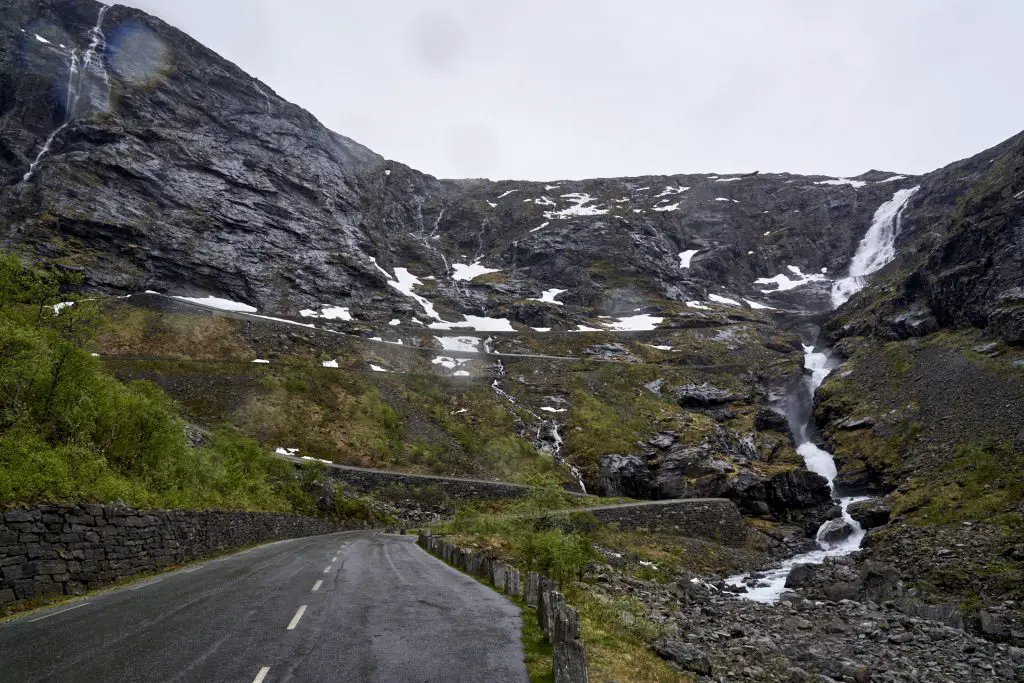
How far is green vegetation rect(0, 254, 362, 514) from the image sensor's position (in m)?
12.5

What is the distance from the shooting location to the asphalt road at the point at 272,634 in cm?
725

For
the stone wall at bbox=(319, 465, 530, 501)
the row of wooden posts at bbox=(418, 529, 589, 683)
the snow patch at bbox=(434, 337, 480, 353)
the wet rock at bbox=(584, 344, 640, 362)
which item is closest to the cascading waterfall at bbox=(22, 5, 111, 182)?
the snow patch at bbox=(434, 337, 480, 353)

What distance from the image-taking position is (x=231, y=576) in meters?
15.9

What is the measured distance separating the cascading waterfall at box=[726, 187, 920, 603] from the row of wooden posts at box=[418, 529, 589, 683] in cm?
1634

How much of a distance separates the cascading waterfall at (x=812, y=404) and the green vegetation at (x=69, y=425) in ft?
88.0

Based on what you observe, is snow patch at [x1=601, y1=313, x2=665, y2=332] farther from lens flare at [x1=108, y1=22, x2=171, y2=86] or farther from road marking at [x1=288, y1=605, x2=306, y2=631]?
lens flare at [x1=108, y1=22, x2=171, y2=86]

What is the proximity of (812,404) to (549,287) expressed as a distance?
220 feet

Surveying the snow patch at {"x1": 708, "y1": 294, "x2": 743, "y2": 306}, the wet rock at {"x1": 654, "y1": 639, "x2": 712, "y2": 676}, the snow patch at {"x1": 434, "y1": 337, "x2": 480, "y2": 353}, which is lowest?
the wet rock at {"x1": 654, "y1": 639, "x2": 712, "y2": 676}

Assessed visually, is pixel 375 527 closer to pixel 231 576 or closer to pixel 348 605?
pixel 231 576

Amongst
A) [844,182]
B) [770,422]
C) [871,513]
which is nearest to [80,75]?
[770,422]

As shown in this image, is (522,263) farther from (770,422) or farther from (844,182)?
(844,182)

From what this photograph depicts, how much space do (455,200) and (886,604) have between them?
513 ft

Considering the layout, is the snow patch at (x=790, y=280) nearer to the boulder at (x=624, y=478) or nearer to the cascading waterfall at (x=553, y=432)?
the cascading waterfall at (x=553, y=432)

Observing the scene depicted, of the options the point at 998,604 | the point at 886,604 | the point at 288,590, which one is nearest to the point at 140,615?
the point at 288,590
